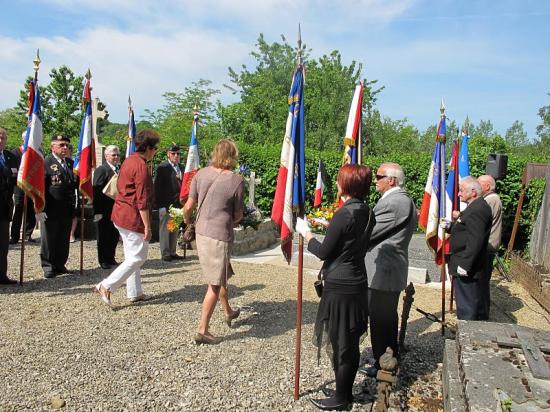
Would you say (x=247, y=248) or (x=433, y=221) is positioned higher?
(x=433, y=221)

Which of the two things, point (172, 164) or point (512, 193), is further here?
point (512, 193)

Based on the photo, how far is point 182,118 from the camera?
32.5 meters

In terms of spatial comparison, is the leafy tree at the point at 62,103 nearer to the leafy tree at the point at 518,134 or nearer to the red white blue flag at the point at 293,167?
the red white blue flag at the point at 293,167

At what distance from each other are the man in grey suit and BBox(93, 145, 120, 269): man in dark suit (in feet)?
16.1

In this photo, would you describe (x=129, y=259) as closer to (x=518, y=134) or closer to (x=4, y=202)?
(x=4, y=202)

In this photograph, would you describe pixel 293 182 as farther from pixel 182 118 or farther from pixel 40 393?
pixel 182 118

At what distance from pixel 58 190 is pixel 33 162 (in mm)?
684

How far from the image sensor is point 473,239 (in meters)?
4.58

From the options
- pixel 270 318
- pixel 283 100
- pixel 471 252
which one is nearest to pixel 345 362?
pixel 471 252

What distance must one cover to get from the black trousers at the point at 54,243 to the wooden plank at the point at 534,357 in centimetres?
587

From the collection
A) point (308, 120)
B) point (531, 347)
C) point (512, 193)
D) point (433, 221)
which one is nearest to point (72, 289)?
point (433, 221)

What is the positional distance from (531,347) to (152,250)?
Answer: 7035 mm

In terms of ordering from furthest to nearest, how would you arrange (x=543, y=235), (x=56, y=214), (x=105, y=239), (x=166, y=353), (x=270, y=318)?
(x=543, y=235)
(x=105, y=239)
(x=56, y=214)
(x=270, y=318)
(x=166, y=353)

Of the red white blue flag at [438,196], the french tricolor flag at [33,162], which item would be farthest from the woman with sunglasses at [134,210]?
the red white blue flag at [438,196]
